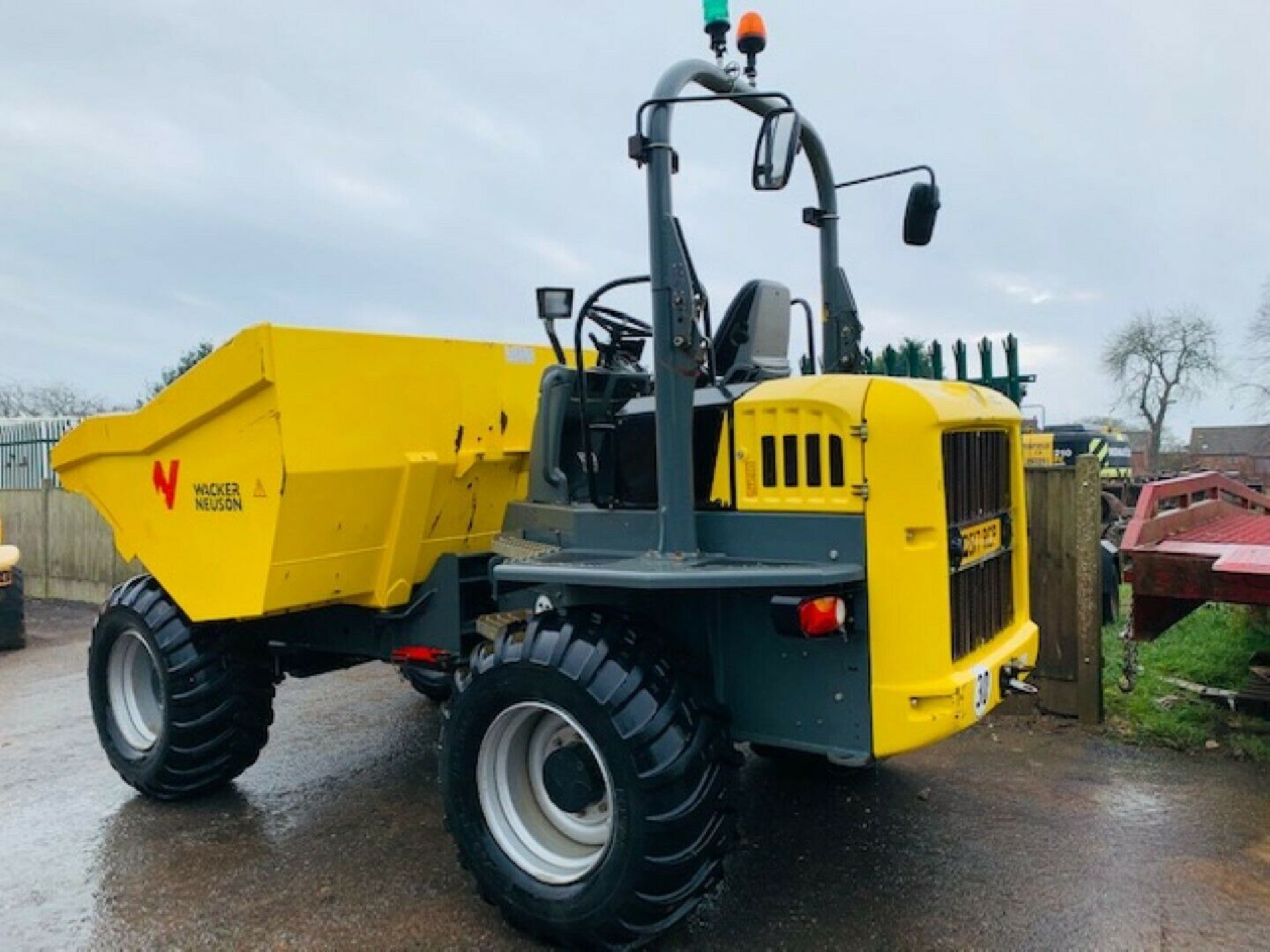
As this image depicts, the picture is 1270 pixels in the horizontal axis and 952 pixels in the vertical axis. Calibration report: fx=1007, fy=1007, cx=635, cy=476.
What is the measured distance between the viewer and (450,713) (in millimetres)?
3514

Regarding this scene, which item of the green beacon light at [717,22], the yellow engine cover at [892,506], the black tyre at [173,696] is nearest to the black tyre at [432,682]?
the black tyre at [173,696]

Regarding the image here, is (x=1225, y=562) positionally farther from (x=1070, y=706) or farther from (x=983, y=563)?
(x=1070, y=706)

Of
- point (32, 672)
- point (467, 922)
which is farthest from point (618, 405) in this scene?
point (32, 672)

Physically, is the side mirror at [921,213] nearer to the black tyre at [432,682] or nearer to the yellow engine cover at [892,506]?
the yellow engine cover at [892,506]

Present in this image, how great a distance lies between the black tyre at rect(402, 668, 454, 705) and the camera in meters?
4.61

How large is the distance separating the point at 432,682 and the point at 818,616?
280cm

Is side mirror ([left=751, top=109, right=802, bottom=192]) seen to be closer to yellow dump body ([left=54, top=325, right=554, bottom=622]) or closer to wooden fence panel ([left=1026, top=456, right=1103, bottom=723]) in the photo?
yellow dump body ([left=54, top=325, right=554, bottom=622])

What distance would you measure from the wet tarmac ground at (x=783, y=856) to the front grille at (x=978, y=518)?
907mm

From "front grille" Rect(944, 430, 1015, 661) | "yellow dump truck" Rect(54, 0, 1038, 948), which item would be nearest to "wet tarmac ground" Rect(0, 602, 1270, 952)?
"yellow dump truck" Rect(54, 0, 1038, 948)

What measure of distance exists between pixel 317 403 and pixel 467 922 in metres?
1.98

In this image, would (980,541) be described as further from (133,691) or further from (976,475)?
(133,691)

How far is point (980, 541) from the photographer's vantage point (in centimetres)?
358

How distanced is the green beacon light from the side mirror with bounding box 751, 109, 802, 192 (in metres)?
0.67

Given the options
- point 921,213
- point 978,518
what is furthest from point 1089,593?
point 921,213
